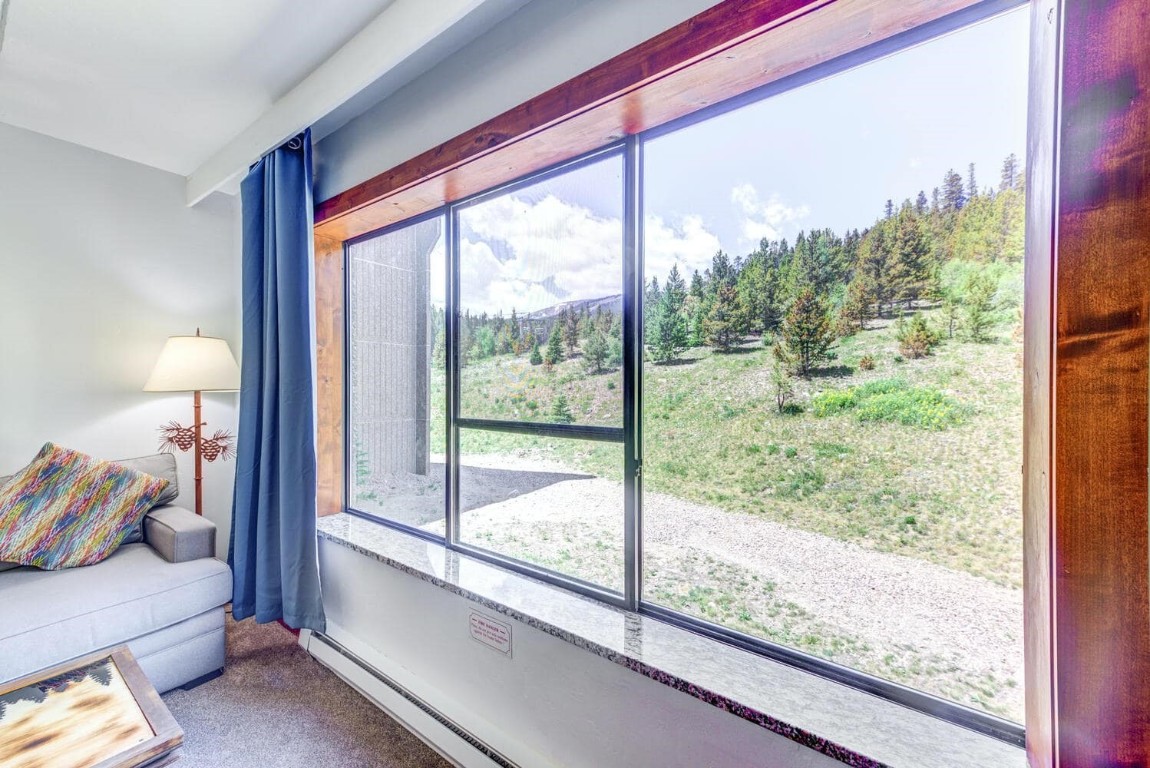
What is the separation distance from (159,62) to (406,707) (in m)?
2.55

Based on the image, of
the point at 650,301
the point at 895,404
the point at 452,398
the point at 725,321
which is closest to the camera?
the point at 895,404

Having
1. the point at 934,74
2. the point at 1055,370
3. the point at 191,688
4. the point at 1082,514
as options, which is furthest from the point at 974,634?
the point at 191,688

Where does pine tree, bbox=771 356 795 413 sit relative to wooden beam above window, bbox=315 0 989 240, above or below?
below

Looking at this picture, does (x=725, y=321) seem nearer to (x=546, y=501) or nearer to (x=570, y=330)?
(x=570, y=330)

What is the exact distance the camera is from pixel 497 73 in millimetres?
1509

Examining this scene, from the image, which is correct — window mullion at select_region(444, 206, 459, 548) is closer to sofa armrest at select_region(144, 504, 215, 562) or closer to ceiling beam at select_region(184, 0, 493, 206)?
ceiling beam at select_region(184, 0, 493, 206)

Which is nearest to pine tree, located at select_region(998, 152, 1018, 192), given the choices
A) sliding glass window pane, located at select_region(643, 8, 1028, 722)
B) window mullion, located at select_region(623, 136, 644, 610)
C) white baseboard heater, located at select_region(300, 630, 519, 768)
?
sliding glass window pane, located at select_region(643, 8, 1028, 722)

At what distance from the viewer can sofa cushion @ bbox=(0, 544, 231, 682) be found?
1507 millimetres

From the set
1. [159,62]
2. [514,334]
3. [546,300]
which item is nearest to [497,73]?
[546,300]

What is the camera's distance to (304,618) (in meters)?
1.98

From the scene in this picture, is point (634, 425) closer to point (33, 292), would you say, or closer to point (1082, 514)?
point (1082, 514)

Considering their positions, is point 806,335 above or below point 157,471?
above

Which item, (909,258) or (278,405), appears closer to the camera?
(909,258)

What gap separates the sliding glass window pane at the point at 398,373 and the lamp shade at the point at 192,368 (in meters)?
0.69
